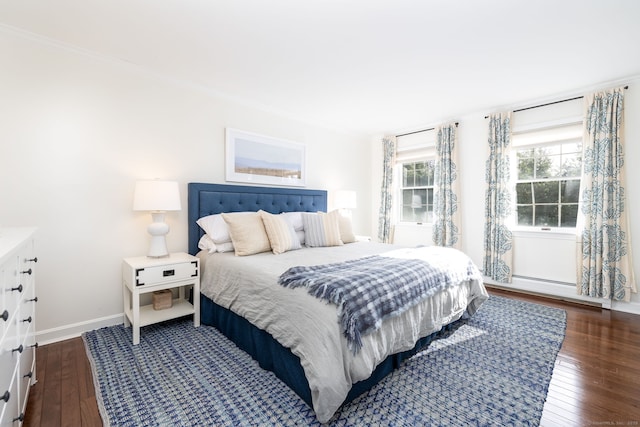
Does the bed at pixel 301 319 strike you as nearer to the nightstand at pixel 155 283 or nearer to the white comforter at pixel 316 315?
the white comforter at pixel 316 315

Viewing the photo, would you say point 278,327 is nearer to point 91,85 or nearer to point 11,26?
point 91,85

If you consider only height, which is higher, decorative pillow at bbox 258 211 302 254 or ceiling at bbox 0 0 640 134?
ceiling at bbox 0 0 640 134

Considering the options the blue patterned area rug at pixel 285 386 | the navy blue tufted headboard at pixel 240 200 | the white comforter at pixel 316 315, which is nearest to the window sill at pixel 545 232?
the blue patterned area rug at pixel 285 386

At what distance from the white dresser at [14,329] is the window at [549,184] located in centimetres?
470

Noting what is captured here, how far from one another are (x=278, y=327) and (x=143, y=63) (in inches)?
105

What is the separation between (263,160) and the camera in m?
3.58

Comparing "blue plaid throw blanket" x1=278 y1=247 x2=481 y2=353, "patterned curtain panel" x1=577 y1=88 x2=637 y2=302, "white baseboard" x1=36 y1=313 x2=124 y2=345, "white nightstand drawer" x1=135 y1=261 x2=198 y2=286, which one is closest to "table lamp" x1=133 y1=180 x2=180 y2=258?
"white nightstand drawer" x1=135 y1=261 x2=198 y2=286

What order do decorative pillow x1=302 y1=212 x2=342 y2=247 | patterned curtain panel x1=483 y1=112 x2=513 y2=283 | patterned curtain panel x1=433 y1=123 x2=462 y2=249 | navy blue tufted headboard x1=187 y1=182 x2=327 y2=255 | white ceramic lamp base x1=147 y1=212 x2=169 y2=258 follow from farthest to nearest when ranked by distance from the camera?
patterned curtain panel x1=433 y1=123 x2=462 y2=249 → patterned curtain panel x1=483 y1=112 x2=513 y2=283 → decorative pillow x1=302 y1=212 x2=342 y2=247 → navy blue tufted headboard x1=187 y1=182 x2=327 y2=255 → white ceramic lamp base x1=147 y1=212 x2=169 y2=258

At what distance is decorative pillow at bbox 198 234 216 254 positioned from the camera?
274cm

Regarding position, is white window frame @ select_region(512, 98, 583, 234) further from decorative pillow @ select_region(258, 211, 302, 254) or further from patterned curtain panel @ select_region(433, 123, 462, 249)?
decorative pillow @ select_region(258, 211, 302, 254)

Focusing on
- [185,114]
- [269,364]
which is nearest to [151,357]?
[269,364]

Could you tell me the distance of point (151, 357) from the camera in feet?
6.62

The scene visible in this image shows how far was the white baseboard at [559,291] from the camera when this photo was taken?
2975mm

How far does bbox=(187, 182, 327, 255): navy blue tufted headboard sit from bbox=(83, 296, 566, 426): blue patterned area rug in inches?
44.6
